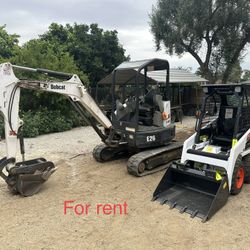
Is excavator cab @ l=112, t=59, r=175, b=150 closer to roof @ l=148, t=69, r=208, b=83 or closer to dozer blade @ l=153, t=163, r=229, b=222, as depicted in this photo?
dozer blade @ l=153, t=163, r=229, b=222

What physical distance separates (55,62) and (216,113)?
27.9 feet

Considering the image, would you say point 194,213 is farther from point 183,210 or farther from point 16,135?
point 16,135

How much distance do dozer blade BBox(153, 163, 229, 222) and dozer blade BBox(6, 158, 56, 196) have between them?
2198mm

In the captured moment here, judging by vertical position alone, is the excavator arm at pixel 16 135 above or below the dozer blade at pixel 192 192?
above

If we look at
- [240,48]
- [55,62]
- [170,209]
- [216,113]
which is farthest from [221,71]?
[170,209]

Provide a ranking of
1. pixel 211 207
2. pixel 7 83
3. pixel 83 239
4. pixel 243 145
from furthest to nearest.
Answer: pixel 243 145, pixel 7 83, pixel 211 207, pixel 83 239

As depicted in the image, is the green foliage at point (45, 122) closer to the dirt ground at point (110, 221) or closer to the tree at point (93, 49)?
the dirt ground at point (110, 221)

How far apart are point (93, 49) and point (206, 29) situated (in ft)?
24.9

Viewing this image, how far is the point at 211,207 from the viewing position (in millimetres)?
4477

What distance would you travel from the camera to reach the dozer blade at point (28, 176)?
5312 millimetres

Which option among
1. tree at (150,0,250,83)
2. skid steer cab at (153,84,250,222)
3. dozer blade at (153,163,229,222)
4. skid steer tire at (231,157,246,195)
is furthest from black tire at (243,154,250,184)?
tree at (150,0,250,83)

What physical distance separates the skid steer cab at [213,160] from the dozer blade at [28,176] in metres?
2.21

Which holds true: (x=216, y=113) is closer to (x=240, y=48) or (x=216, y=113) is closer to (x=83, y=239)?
(x=83, y=239)

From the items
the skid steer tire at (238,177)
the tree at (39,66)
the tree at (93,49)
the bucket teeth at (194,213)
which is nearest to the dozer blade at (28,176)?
the bucket teeth at (194,213)
